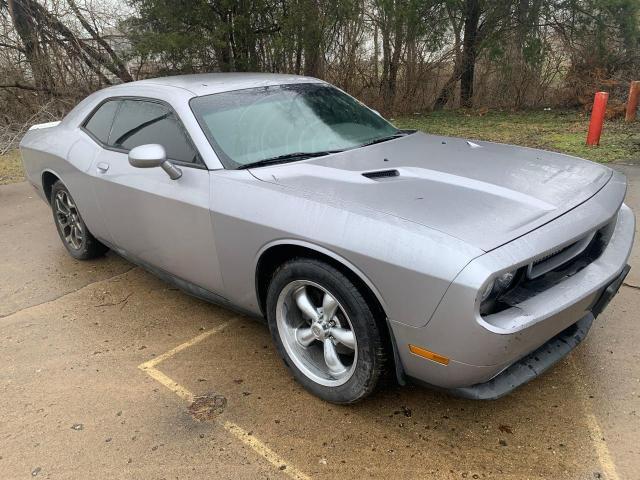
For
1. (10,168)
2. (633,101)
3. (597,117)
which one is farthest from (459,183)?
(633,101)

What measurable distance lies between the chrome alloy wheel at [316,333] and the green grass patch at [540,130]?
5.98 meters

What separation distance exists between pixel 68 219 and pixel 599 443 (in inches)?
170

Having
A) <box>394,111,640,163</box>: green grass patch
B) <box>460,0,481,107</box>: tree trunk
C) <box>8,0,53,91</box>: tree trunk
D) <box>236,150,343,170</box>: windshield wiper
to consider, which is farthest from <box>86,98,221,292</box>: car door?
<box>460,0,481,107</box>: tree trunk

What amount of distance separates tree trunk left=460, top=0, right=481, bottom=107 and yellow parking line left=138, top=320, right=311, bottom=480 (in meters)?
11.5

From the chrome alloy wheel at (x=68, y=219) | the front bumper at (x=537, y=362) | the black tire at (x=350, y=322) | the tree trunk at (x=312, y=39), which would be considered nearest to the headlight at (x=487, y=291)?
the front bumper at (x=537, y=362)

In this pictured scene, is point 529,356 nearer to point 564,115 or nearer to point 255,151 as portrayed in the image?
point 255,151

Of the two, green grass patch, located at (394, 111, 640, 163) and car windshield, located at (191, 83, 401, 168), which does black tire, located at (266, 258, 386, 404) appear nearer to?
car windshield, located at (191, 83, 401, 168)

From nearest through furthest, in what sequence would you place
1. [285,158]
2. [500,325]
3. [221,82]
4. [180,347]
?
A: [500,325]
[285,158]
[180,347]
[221,82]

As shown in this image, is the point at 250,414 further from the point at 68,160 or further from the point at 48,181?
the point at 48,181

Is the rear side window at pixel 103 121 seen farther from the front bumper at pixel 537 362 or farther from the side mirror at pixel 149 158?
the front bumper at pixel 537 362

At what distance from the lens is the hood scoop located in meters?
2.81

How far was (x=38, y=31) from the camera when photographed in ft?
38.1

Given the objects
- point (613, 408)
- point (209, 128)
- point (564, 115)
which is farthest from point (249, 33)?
point (613, 408)

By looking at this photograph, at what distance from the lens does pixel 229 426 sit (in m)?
2.64
